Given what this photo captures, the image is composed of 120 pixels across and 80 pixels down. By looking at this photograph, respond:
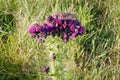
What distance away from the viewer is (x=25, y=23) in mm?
2783

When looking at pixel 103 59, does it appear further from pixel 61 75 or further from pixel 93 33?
pixel 61 75

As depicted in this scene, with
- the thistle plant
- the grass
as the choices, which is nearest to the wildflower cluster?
the thistle plant

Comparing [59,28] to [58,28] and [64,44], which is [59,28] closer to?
[58,28]

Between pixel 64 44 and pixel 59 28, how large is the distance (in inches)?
12.4

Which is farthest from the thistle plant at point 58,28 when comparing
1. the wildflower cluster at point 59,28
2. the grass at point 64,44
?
the grass at point 64,44

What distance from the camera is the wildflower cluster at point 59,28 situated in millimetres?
1862

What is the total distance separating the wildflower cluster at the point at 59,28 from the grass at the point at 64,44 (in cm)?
12

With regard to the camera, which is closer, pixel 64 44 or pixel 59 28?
pixel 59 28

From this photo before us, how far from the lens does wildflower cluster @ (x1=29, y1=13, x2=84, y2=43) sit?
1862 millimetres

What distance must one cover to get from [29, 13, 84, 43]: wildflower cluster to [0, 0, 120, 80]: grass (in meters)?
0.12

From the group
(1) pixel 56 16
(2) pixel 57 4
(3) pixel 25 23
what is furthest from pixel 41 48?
(1) pixel 56 16

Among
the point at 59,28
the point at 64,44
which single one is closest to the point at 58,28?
the point at 59,28

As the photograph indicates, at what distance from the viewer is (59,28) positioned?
1.88m

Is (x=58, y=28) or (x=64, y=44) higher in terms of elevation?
(x=58, y=28)
